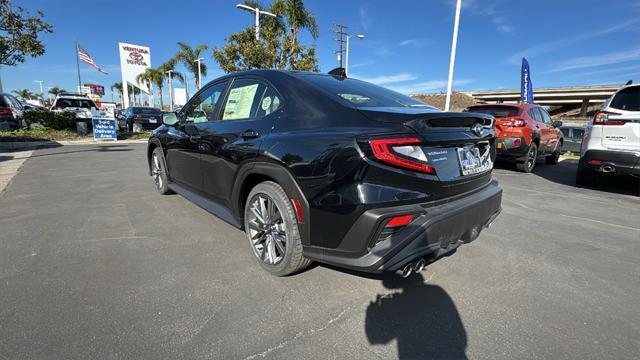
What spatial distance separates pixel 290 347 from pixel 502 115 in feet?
24.1

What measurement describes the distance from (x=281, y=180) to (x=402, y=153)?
85 centimetres

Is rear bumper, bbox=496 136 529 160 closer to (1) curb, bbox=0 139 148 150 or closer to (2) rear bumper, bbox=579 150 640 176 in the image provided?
(2) rear bumper, bbox=579 150 640 176

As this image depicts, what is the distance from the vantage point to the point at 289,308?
7.54ft

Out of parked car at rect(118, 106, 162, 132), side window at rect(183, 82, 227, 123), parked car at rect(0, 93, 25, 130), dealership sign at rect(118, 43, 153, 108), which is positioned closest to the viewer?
side window at rect(183, 82, 227, 123)

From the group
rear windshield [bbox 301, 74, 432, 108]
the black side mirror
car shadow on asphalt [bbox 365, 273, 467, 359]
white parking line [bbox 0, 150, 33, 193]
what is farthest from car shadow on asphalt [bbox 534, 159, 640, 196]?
white parking line [bbox 0, 150, 33, 193]

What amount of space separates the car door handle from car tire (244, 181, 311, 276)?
38cm

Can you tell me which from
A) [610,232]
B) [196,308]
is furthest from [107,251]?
[610,232]

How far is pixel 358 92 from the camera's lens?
2.86 metres

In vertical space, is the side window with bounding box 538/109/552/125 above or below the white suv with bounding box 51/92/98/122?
below

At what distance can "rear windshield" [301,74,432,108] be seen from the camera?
2.59m

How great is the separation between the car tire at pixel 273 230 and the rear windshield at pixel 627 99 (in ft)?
18.4

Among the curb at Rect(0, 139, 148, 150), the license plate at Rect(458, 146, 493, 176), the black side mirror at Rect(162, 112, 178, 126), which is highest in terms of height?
the black side mirror at Rect(162, 112, 178, 126)

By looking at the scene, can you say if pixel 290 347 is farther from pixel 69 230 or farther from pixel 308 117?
pixel 69 230

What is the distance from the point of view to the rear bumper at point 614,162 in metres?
4.97
